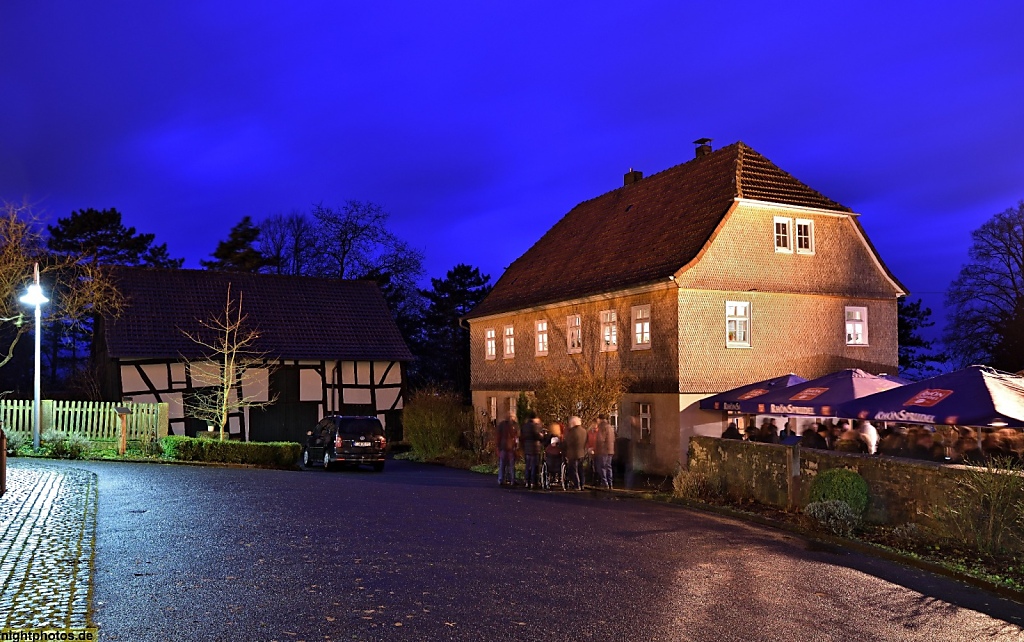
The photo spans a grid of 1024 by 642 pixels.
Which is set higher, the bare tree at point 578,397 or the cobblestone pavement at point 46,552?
the bare tree at point 578,397

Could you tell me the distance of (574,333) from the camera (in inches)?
1131

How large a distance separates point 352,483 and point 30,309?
17.2 meters

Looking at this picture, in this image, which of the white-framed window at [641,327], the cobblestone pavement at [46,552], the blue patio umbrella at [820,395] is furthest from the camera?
the white-framed window at [641,327]

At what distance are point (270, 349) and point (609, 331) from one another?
14.9 meters

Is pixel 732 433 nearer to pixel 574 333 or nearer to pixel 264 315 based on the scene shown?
pixel 574 333

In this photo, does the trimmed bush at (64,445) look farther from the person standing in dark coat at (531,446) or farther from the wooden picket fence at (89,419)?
the person standing in dark coat at (531,446)

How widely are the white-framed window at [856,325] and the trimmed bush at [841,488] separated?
1300 centimetres

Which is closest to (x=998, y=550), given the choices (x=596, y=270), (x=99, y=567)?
(x=99, y=567)

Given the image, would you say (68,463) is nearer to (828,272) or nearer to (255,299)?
(255,299)

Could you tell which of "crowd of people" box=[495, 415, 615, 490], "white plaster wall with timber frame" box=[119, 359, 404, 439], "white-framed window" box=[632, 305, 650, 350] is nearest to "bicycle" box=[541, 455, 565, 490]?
"crowd of people" box=[495, 415, 615, 490]

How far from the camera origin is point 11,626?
7.20 meters

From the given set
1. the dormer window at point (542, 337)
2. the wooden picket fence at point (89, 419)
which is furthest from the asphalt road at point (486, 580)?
the dormer window at point (542, 337)

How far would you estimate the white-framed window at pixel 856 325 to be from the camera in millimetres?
26625

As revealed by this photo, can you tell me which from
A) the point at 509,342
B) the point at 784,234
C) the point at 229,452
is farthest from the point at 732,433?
the point at 229,452
